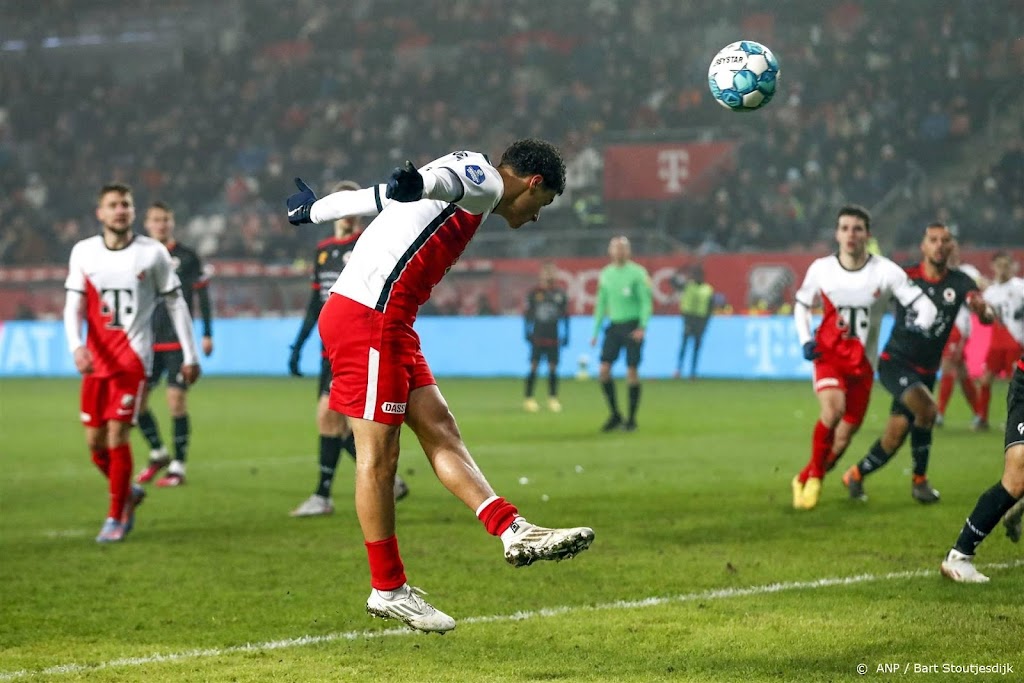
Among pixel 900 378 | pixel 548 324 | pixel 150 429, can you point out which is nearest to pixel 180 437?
pixel 150 429

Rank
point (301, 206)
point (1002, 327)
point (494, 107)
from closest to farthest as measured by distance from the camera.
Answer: point (301, 206), point (1002, 327), point (494, 107)

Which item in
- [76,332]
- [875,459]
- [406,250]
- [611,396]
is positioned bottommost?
[611,396]

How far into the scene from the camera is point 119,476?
834cm

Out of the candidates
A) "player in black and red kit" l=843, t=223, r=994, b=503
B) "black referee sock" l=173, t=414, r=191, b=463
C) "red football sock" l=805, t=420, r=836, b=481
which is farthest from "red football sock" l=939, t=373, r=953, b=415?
"black referee sock" l=173, t=414, r=191, b=463

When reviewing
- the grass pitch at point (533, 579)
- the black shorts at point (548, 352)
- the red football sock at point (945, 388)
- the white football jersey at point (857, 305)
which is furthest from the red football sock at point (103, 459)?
the black shorts at point (548, 352)

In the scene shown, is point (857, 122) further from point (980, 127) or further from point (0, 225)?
point (0, 225)

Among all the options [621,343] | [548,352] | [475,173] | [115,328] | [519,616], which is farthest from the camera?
[548,352]

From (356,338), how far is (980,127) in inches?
996

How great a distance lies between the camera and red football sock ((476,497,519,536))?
203 inches

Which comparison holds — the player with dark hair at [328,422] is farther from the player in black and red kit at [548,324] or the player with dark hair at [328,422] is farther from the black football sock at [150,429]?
the player in black and red kit at [548,324]

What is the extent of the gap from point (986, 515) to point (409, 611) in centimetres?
289

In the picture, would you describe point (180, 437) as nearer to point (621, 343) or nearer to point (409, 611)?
point (621, 343)

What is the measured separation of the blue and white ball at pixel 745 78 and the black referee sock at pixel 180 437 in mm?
5992

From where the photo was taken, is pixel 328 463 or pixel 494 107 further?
pixel 494 107
